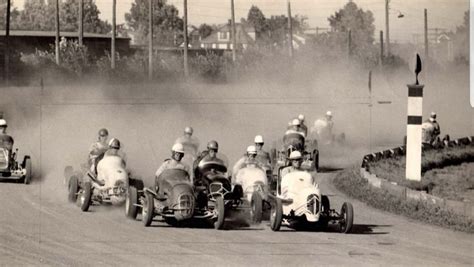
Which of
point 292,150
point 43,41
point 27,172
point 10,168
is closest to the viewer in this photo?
point 27,172

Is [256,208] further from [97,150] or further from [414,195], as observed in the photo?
[97,150]

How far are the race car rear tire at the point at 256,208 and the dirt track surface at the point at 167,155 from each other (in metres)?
0.23

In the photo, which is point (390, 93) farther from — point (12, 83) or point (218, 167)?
point (218, 167)

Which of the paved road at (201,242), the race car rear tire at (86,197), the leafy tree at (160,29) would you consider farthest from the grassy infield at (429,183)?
the leafy tree at (160,29)

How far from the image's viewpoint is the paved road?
49.1 ft

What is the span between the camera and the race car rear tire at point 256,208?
19.9 metres

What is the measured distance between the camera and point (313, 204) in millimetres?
18969

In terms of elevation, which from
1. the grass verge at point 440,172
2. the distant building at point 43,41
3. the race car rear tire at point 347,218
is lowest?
the grass verge at point 440,172

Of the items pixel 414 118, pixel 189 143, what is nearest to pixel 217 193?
pixel 414 118

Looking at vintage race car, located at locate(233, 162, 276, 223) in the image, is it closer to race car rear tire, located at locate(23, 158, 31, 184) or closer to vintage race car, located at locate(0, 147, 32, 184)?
race car rear tire, located at locate(23, 158, 31, 184)

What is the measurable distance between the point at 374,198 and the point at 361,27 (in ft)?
120

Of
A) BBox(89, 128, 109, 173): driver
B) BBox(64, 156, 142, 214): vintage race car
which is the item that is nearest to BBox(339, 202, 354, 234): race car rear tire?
BBox(64, 156, 142, 214): vintage race car

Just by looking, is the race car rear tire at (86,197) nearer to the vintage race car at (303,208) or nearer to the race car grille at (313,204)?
the vintage race car at (303,208)

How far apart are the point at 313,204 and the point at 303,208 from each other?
0.22m
